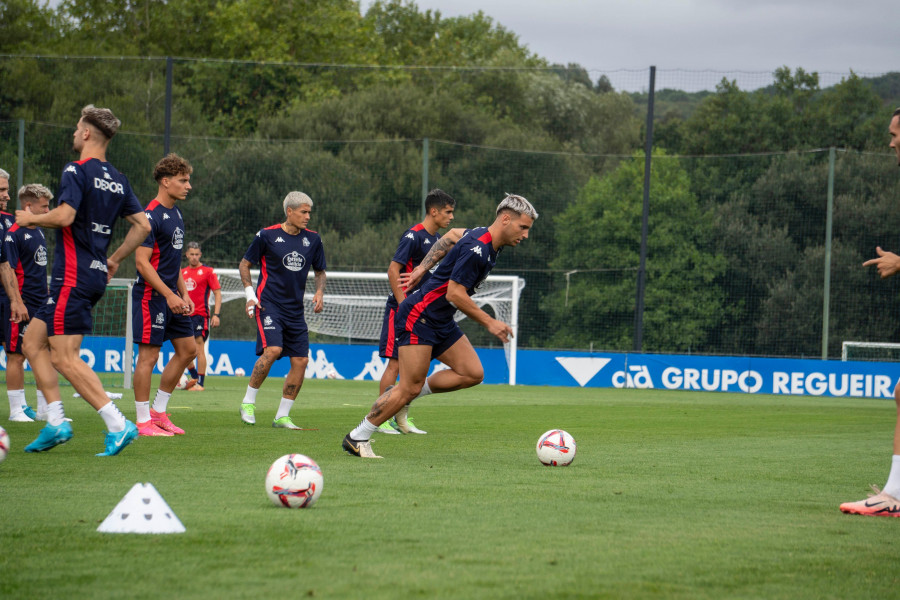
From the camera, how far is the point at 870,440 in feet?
32.9

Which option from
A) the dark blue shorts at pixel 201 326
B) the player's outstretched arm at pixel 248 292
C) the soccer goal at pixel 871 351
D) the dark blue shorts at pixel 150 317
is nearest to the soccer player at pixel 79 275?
the dark blue shorts at pixel 150 317

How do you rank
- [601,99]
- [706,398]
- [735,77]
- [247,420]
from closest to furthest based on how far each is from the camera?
[247,420] < [706,398] < [735,77] < [601,99]

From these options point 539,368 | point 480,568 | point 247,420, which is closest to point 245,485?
point 480,568

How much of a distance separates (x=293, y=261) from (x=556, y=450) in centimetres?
391

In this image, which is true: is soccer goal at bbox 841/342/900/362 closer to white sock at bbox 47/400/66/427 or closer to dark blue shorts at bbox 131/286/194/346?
dark blue shorts at bbox 131/286/194/346

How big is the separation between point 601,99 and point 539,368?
30.2 m

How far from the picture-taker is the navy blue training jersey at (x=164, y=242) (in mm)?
8625

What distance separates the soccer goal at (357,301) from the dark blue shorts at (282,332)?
12772 mm

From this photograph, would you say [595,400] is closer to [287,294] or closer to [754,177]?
[287,294]

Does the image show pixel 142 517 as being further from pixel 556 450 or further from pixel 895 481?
pixel 895 481

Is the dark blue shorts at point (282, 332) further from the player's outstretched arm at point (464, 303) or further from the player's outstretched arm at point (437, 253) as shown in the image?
the player's outstretched arm at point (464, 303)

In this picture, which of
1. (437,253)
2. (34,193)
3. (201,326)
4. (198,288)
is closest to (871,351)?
(201,326)

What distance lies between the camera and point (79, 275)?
6.83m

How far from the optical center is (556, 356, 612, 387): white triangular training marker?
21.7m
